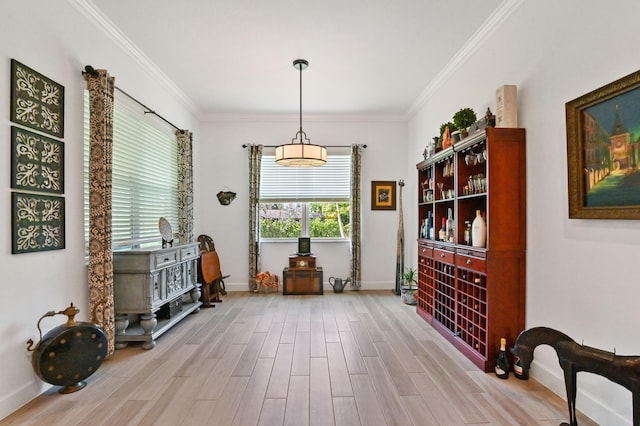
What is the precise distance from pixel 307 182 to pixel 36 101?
403 cm

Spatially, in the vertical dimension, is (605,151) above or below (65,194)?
above

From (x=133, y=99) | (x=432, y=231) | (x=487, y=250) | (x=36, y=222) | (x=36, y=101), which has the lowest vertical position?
(x=487, y=250)

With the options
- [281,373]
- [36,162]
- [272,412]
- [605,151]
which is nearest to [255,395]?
[272,412]

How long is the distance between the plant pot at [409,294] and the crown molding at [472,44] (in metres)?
2.79

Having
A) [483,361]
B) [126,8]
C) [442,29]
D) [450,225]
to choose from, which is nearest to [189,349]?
[483,361]

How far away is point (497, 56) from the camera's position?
10.3 ft

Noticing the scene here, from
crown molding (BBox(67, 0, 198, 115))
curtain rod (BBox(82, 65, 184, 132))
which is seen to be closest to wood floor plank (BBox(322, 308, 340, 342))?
curtain rod (BBox(82, 65, 184, 132))

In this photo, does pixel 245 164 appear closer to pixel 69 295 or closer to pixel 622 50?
pixel 69 295

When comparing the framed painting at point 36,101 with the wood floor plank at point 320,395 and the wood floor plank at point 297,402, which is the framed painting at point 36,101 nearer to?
the wood floor plank at point 297,402

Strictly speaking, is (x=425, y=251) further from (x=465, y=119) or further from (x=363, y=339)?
(x=465, y=119)

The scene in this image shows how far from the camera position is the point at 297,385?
2535 millimetres

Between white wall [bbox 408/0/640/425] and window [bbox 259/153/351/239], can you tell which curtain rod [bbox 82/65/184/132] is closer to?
window [bbox 259/153/351/239]

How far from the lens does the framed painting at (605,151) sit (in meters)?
1.81

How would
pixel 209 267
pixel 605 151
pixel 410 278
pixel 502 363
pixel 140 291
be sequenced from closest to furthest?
pixel 605 151
pixel 502 363
pixel 140 291
pixel 209 267
pixel 410 278
